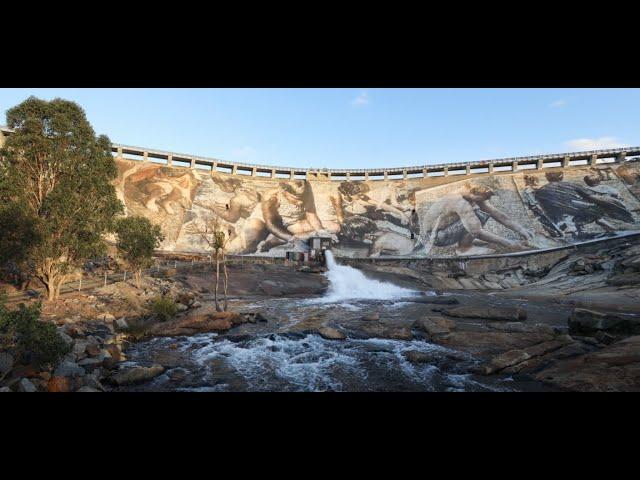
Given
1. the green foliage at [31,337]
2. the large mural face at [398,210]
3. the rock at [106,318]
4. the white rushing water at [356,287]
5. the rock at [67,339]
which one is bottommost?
the white rushing water at [356,287]

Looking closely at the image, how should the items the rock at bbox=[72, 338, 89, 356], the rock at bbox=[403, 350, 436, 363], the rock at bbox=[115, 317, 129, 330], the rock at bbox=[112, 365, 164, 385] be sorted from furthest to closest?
the rock at bbox=[115, 317, 129, 330] < the rock at bbox=[403, 350, 436, 363] < the rock at bbox=[72, 338, 89, 356] < the rock at bbox=[112, 365, 164, 385]

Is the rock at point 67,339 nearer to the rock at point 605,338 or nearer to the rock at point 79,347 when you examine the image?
the rock at point 79,347

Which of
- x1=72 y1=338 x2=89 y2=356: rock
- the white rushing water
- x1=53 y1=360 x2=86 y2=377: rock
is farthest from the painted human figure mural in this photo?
x1=53 y1=360 x2=86 y2=377: rock

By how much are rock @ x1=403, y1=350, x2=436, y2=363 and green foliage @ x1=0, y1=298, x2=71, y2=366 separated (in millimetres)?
11671

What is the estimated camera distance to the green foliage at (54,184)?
53.2 feet

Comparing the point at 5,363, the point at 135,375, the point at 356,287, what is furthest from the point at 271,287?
the point at 5,363

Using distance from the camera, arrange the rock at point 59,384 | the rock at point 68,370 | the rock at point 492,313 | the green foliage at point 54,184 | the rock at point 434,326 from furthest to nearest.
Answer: the rock at point 492,313
the green foliage at point 54,184
the rock at point 434,326
the rock at point 68,370
the rock at point 59,384

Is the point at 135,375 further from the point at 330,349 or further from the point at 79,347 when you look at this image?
the point at 330,349

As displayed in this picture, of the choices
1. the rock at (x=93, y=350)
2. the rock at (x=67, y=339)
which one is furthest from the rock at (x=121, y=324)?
the rock at (x=93, y=350)

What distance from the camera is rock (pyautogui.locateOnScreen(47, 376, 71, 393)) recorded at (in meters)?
7.93

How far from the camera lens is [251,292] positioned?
1282 inches

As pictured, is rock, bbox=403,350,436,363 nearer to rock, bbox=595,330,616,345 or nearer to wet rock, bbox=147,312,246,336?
rock, bbox=595,330,616,345

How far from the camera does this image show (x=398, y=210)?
196ft

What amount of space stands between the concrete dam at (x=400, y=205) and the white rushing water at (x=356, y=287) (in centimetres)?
1219
